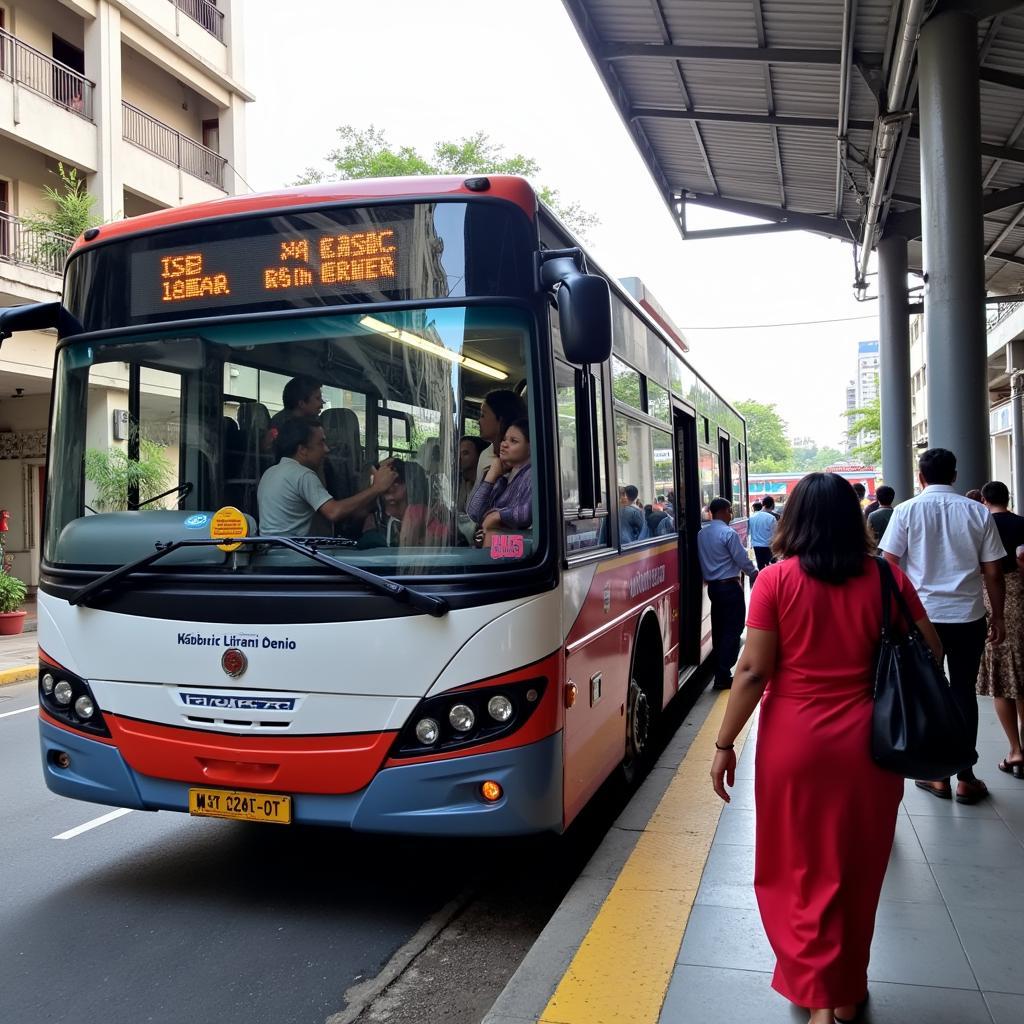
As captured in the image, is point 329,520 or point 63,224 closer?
point 329,520

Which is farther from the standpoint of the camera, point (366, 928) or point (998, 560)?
point (998, 560)

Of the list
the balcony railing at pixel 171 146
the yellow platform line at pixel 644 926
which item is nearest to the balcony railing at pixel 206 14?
the balcony railing at pixel 171 146

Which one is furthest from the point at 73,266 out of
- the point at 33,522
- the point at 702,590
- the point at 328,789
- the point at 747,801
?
the point at 33,522

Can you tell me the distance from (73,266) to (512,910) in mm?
3663

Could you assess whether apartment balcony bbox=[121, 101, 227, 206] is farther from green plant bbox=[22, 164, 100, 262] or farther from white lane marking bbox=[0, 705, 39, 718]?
white lane marking bbox=[0, 705, 39, 718]

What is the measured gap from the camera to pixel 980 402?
30.3ft

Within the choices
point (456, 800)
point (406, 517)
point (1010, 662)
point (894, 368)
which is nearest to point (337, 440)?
point (406, 517)

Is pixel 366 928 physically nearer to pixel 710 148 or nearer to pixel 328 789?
pixel 328 789

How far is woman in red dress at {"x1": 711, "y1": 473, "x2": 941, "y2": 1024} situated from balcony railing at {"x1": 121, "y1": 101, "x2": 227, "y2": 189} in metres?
21.5

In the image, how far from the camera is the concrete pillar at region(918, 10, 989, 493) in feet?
30.1

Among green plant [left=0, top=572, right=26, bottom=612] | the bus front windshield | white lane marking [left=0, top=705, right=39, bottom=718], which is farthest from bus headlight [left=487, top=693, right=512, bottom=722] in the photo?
green plant [left=0, top=572, right=26, bottom=612]

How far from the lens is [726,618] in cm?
942

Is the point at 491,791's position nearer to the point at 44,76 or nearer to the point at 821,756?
the point at 821,756

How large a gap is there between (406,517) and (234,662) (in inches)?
36.7
